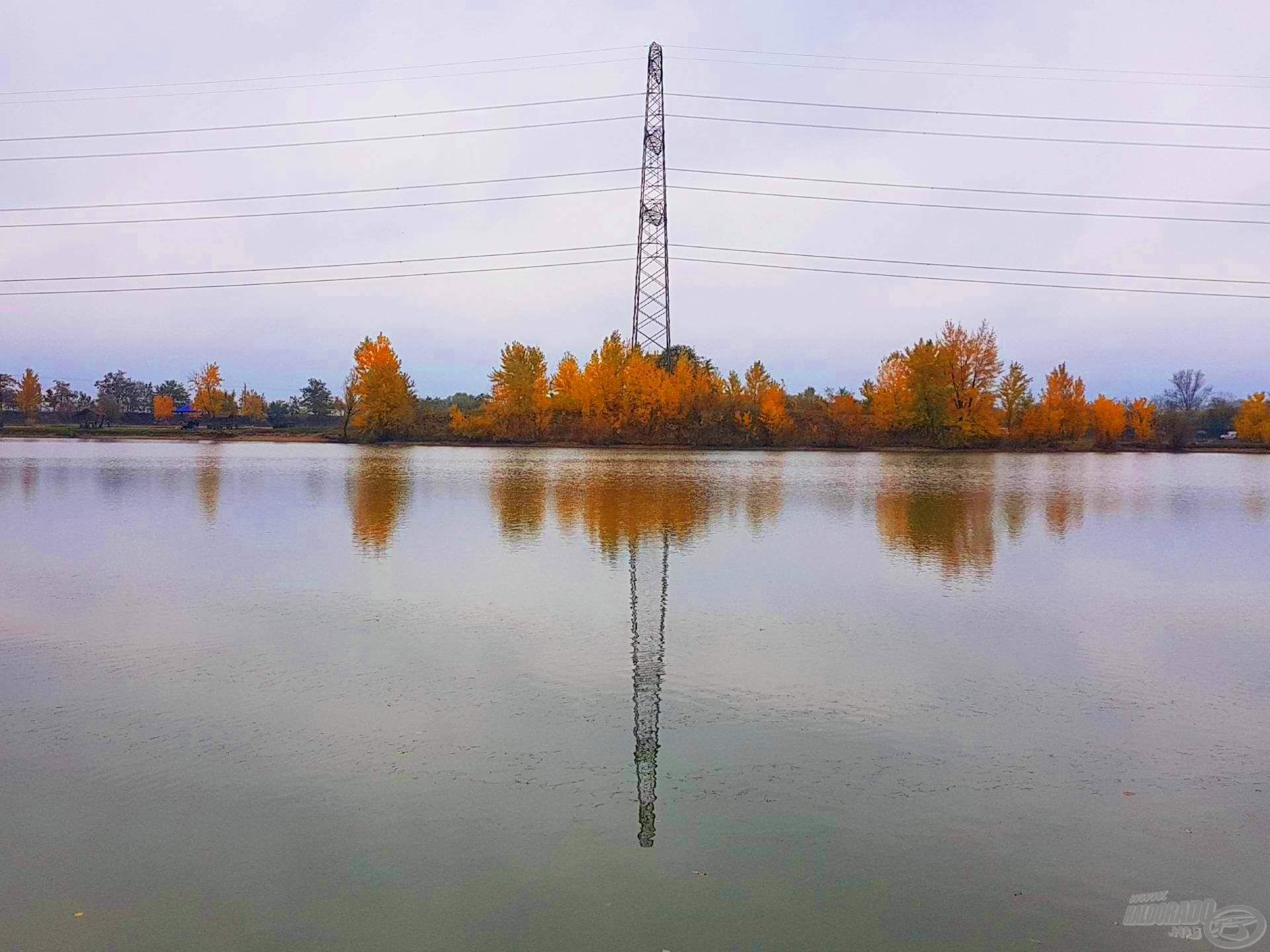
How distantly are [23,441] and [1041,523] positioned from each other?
73944 mm

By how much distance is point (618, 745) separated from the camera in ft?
23.7

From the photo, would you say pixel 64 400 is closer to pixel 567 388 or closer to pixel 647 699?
pixel 567 388

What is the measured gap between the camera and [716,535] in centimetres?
1912

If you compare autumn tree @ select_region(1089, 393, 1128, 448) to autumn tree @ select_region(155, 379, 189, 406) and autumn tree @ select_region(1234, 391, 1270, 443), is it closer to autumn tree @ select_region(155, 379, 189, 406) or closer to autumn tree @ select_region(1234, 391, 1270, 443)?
autumn tree @ select_region(1234, 391, 1270, 443)

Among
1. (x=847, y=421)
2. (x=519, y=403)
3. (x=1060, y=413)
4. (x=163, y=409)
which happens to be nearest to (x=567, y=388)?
(x=519, y=403)

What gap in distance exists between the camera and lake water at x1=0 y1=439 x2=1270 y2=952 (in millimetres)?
5016

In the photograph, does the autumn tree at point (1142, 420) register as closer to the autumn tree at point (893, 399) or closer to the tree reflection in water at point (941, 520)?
the autumn tree at point (893, 399)

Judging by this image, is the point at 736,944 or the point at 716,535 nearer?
the point at 736,944

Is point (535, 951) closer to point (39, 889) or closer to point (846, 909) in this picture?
point (846, 909)

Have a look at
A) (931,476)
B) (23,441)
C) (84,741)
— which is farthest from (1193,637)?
(23,441)

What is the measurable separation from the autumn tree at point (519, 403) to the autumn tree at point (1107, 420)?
4907cm

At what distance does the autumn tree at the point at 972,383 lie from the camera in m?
74.3

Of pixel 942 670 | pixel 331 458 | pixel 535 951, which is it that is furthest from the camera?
pixel 331 458

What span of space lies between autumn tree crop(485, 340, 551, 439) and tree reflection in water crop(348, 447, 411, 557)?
29212 mm
